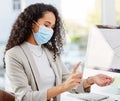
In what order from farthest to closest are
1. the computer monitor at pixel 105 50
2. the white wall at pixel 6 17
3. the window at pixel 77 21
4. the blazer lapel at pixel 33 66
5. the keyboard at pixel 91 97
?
the window at pixel 77 21 → the white wall at pixel 6 17 → the blazer lapel at pixel 33 66 → the keyboard at pixel 91 97 → the computer monitor at pixel 105 50

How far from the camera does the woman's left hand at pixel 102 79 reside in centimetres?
163

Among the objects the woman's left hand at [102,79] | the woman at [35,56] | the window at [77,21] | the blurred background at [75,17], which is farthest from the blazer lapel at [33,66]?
the window at [77,21]

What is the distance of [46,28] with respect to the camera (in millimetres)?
1956

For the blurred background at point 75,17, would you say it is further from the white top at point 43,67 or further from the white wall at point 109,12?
the white top at point 43,67

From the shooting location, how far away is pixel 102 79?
66.2 inches

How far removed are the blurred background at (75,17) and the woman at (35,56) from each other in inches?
22.4

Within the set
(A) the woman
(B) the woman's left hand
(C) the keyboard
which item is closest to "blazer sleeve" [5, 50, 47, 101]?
(A) the woman

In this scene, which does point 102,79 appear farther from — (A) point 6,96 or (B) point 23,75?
(A) point 6,96

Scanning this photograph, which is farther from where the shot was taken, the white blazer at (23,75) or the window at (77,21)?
the window at (77,21)

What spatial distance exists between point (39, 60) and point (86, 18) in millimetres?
900

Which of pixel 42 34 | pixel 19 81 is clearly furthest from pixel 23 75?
pixel 42 34

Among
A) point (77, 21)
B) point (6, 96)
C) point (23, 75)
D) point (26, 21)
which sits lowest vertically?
point (6, 96)

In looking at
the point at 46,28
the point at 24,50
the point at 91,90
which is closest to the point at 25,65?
the point at 24,50

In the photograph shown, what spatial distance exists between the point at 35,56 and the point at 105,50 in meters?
0.58
